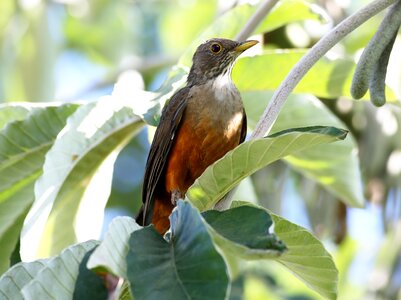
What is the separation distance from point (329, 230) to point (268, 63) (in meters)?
1.60

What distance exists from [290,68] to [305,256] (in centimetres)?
121

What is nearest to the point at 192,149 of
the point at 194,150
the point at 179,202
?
the point at 194,150

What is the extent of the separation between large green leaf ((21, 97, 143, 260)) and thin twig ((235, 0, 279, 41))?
1.77ft

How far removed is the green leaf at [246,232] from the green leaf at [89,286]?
0.33m

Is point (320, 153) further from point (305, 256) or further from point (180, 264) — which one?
point (180, 264)

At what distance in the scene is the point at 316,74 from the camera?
3.57m

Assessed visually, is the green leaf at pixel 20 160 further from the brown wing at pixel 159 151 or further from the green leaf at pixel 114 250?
the green leaf at pixel 114 250

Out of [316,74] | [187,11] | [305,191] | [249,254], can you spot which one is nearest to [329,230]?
[305,191]

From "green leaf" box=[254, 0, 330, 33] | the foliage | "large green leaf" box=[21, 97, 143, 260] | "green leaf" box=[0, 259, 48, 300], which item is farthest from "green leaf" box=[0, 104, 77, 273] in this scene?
"green leaf" box=[254, 0, 330, 33]

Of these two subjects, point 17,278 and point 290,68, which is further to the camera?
point 290,68

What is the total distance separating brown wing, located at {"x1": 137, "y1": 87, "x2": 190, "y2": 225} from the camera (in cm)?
403

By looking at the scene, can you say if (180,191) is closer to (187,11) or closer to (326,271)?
(326,271)

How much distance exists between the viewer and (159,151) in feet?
13.7

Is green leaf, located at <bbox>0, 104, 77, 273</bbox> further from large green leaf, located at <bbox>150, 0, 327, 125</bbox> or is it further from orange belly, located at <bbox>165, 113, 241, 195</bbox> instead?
orange belly, located at <bbox>165, 113, 241, 195</bbox>
